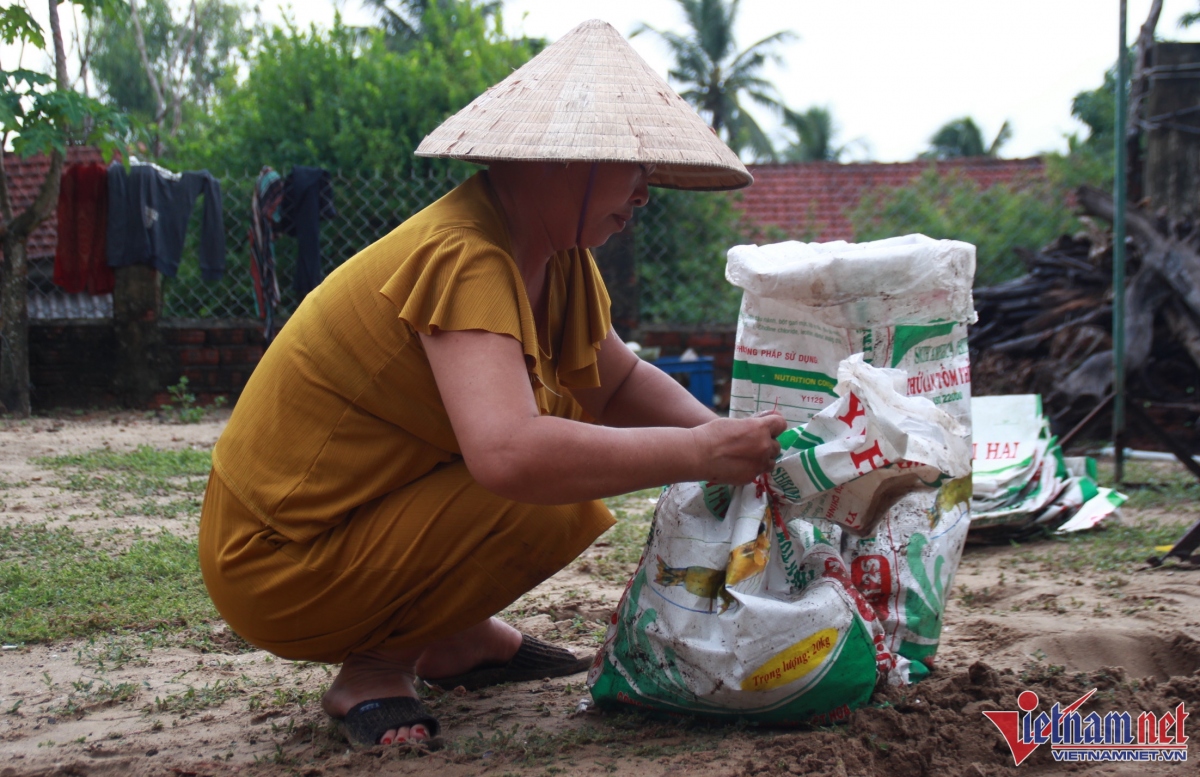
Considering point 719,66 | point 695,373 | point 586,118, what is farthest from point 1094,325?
point 719,66

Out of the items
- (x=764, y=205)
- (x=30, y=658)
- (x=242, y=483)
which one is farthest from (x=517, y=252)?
(x=764, y=205)

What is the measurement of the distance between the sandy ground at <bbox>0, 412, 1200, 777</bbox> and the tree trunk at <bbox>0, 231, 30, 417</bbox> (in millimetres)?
4722

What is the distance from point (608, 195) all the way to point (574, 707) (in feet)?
3.20

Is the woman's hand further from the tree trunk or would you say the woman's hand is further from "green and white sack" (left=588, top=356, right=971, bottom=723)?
the tree trunk

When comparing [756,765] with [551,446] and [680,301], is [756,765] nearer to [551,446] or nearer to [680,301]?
[551,446]

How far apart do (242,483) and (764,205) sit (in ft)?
37.1

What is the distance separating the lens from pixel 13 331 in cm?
627

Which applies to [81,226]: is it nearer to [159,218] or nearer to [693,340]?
[159,218]

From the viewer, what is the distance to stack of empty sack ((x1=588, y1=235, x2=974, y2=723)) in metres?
1.63

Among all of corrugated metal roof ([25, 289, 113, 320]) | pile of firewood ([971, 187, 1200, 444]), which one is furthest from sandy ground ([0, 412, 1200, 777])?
corrugated metal roof ([25, 289, 113, 320])

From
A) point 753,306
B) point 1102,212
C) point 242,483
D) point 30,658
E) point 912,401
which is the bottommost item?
point 30,658

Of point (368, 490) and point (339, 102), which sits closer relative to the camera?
point (368, 490)

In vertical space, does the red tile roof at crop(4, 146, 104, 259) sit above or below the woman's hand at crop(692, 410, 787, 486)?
above

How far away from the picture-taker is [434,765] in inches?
62.4
